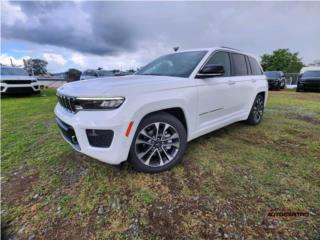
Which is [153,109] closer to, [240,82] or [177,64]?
[177,64]

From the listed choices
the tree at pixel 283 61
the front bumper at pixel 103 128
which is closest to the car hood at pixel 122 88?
the front bumper at pixel 103 128

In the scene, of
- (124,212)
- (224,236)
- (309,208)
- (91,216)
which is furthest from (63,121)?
(309,208)

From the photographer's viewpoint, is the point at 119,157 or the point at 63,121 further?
the point at 63,121

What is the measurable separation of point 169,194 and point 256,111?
3.43 meters

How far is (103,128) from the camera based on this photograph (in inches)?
75.8

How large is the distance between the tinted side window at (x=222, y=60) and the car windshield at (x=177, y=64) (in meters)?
0.18

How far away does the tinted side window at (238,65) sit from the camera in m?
3.58

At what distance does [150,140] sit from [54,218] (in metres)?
1.24

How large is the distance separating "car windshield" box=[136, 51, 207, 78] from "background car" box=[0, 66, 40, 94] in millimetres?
8798

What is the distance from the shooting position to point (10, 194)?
2141mm

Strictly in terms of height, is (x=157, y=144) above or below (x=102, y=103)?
below

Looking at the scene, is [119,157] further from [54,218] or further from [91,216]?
[54,218]

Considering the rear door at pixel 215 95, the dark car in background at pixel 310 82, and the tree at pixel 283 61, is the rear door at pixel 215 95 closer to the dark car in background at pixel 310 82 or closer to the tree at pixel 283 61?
the dark car in background at pixel 310 82

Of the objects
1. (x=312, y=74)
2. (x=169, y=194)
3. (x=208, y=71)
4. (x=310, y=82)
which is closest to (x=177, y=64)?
(x=208, y=71)
